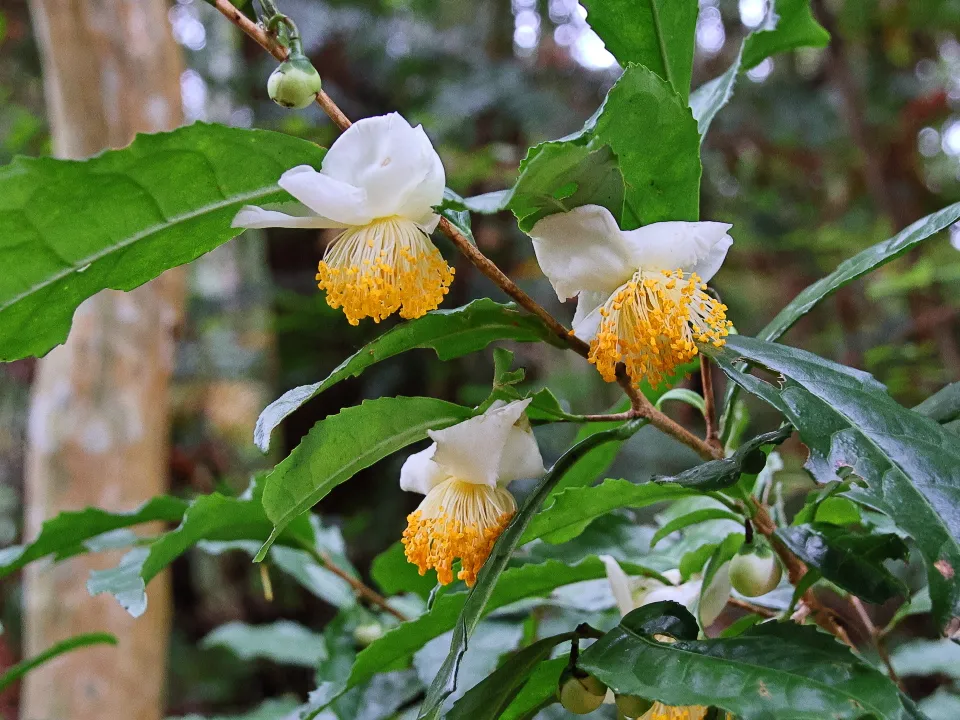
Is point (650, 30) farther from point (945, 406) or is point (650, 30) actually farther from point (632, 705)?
point (632, 705)

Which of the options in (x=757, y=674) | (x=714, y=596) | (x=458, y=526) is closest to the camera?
(x=757, y=674)

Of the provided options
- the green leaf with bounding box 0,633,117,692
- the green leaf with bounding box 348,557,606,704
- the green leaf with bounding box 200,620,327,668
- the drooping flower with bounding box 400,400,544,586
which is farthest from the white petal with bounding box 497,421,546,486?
the green leaf with bounding box 200,620,327,668

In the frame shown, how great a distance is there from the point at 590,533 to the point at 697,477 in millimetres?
323

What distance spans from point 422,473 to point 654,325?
213 millimetres

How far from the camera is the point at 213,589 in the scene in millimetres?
3232

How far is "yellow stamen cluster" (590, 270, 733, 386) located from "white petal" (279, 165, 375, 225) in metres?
0.17

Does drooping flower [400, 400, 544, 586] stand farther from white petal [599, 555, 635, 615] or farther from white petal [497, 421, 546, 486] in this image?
white petal [599, 555, 635, 615]

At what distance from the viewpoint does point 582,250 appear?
53cm

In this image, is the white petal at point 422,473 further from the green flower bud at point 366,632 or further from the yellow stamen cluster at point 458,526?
the green flower bud at point 366,632

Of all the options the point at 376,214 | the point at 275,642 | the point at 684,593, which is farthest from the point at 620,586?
the point at 275,642

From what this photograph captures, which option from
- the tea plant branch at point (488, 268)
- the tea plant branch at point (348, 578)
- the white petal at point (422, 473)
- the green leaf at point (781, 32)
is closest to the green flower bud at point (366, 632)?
the tea plant branch at point (348, 578)

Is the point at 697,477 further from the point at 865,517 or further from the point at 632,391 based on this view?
the point at 865,517

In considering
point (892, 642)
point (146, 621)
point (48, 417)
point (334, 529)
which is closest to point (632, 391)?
point (334, 529)

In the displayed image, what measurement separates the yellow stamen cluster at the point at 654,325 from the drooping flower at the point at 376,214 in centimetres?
12
